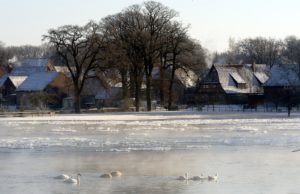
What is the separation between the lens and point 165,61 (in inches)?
3172

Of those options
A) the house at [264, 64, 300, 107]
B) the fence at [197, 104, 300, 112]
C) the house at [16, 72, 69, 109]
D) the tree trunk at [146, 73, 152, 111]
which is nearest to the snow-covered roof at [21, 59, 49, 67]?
the house at [16, 72, 69, 109]

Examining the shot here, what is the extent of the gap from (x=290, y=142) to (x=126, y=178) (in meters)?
13.4

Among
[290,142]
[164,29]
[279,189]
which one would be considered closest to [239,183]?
[279,189]

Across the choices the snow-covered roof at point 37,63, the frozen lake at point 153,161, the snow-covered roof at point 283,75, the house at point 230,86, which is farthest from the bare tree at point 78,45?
the snow-covered roof at point 37,63

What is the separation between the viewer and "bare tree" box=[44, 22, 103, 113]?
72.6 metres

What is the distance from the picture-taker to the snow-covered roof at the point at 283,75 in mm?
86488

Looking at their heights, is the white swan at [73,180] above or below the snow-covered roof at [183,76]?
below

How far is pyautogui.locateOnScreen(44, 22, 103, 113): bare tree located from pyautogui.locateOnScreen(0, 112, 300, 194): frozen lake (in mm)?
37043

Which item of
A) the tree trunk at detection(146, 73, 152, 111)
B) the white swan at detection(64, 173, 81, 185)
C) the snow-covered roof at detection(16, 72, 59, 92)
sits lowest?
the white swan at detection(64, 173, 81, 185)

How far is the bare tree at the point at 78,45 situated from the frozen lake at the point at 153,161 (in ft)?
122

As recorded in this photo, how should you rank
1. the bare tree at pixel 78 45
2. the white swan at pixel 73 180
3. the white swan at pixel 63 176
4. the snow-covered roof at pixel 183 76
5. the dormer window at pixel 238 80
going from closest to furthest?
the white swan at pixel 73 180 → the white swan at pixel 63 176 → the bare tree at pixel 78 45 → the snow-covered roof at pixel 183 76 → the dormer window at pixel 238 80

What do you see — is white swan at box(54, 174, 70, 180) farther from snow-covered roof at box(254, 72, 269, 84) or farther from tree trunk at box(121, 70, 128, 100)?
snow-covered roof at box(254, 72, 269, 84)

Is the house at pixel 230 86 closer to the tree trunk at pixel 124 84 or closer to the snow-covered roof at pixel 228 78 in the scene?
the snow-covered roof at pixel 228 78

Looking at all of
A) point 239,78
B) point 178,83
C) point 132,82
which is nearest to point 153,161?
point 132,82
